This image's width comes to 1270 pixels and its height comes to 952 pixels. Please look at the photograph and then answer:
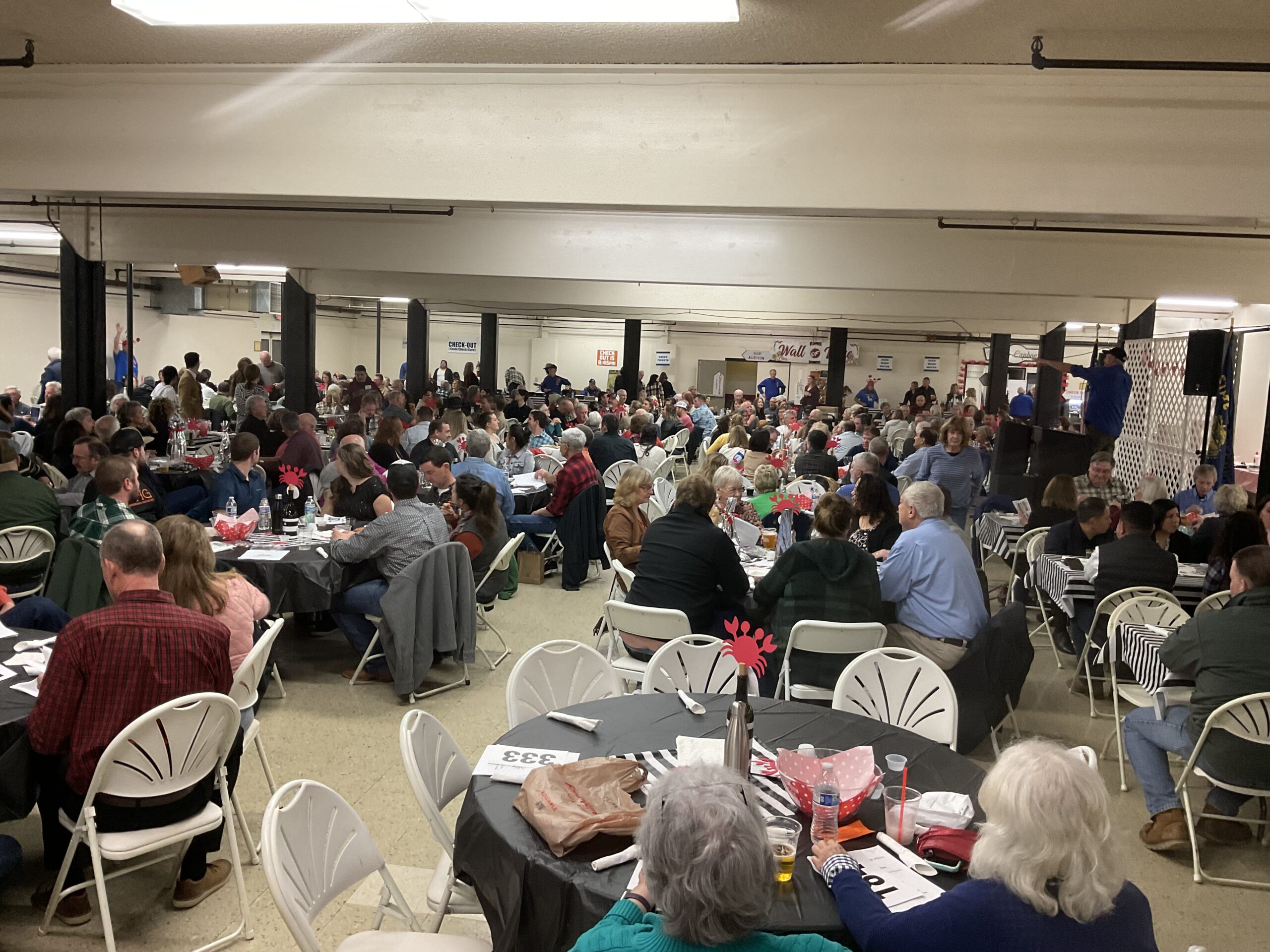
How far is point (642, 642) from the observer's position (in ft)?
14.2

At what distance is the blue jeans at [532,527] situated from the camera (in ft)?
Answer: 24.7

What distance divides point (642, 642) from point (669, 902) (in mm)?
2786

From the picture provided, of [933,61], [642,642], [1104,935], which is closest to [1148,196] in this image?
[933,61]

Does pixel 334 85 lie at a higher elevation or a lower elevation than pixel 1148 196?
higher

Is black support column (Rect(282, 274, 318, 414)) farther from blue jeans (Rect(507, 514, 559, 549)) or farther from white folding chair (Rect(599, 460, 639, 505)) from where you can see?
blue jeans (Rect(507, 514, 559, 549))

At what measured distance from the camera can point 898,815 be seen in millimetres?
2234

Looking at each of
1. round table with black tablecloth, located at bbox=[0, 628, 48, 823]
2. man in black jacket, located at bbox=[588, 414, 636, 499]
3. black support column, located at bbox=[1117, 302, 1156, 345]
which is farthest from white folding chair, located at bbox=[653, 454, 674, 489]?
round table with black tablecloth, located at bbox=[0, 628, 48, 823]

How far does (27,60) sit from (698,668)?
4.25 meters

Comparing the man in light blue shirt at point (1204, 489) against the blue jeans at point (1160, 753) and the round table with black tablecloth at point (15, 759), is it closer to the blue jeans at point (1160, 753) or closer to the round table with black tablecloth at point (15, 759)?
the blue jeans at point (1160, 753)

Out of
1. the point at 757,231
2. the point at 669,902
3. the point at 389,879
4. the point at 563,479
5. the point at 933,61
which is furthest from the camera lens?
the point at 757,231

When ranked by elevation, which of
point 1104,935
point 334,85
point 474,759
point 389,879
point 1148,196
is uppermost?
point 334,85

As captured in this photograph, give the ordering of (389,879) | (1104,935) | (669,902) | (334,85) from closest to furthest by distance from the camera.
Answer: (669,902) → (1104,935) → (389,879) → (334,85)

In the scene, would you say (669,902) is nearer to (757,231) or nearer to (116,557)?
(116,557)

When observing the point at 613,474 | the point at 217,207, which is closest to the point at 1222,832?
the point at 613,474
